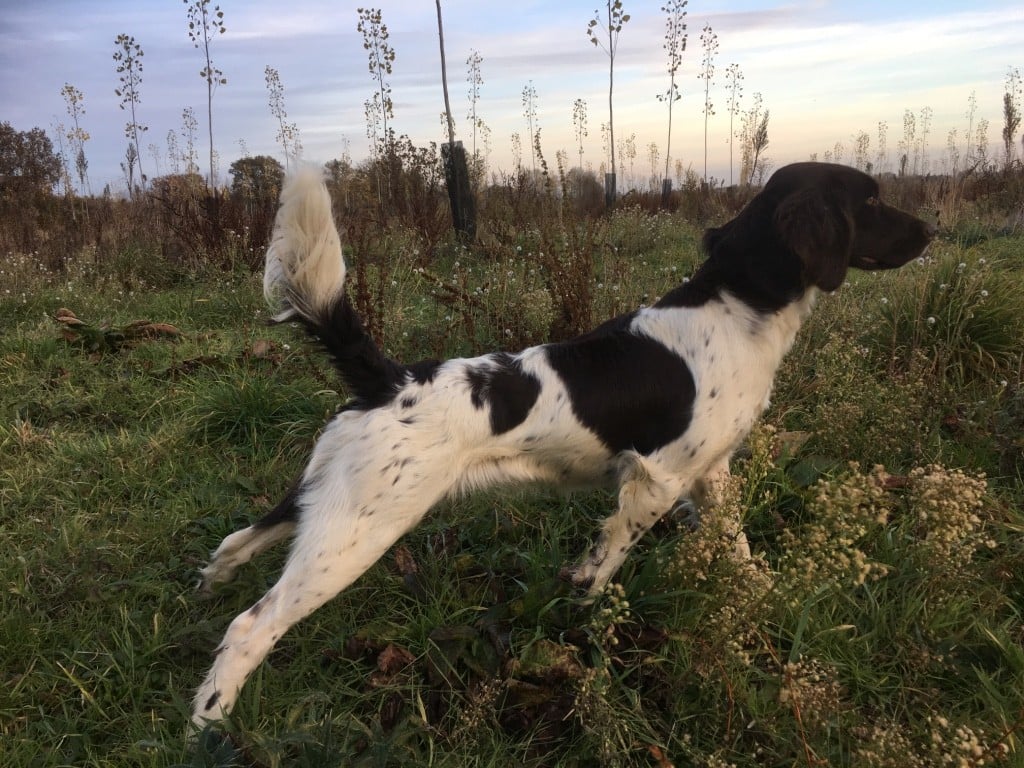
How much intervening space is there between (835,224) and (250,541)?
7.85ft

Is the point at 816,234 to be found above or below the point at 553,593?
above

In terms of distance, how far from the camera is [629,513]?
236cm

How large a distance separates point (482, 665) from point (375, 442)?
0.77 m

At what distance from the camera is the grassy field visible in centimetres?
179

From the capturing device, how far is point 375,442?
1988mm

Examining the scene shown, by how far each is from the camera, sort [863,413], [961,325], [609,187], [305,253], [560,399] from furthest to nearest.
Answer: [609,187], [961,325], [863,413], [560,399], [305,253]

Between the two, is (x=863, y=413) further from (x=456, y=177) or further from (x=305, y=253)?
(x=456, y=177)

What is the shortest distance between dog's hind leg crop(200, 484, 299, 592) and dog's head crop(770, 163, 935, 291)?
1.97m

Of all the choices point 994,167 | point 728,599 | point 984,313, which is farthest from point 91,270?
point 994,167

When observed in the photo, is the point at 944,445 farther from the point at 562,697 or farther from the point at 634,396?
the point at 562,697

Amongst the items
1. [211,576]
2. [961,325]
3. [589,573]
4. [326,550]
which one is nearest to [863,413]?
[961,325]

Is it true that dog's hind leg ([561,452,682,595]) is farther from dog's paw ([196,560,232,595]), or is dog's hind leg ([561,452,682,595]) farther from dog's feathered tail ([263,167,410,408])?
dog's paw ([196,560,232,595])

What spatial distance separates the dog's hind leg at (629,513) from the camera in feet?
7.64

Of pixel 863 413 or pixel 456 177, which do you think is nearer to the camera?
pixel 863 413
